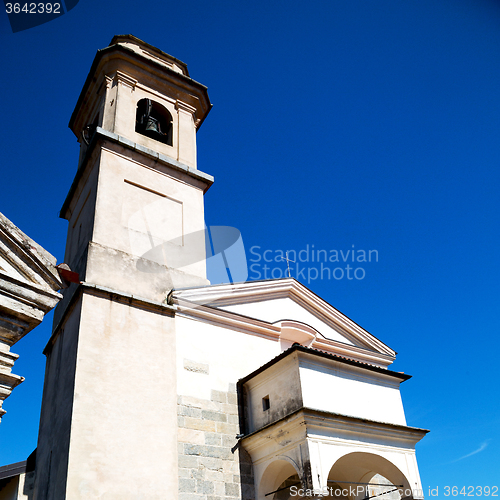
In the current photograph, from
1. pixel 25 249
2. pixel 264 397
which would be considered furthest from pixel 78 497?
pixel 25 249

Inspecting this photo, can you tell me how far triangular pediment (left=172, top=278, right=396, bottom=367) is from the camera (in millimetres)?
10906

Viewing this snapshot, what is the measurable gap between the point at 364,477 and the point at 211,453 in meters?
3.43

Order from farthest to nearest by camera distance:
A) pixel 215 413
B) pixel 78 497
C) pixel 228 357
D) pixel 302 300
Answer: pixel 302 300
pixel 228 357
pixel 215 413
pixel 78 497

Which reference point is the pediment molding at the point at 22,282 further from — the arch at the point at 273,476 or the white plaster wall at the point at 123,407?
the arch at the point at 273,476

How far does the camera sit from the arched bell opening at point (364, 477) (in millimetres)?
9025

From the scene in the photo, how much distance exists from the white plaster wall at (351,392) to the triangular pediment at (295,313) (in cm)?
226

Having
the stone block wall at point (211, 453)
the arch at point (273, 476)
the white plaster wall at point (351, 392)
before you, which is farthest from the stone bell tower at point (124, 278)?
the white plaster wall at point (351, 392)

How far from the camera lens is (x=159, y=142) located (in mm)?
13398

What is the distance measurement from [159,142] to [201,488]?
871 centimetres

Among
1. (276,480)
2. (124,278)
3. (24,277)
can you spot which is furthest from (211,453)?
(24,277)

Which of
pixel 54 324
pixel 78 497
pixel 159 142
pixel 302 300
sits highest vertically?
pixel 159 142

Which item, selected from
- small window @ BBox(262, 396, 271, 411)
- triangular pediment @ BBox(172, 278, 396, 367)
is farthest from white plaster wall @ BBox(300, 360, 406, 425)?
triangular pediment @ BBox(172, 278, 396, 367)

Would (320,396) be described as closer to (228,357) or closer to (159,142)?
(228,357)

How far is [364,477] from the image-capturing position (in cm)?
1013
